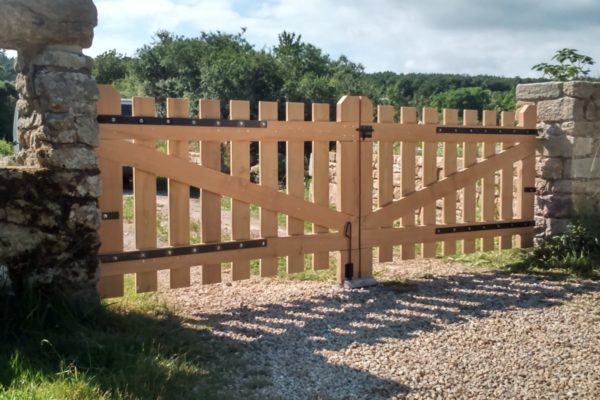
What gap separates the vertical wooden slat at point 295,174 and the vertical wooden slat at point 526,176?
8.78 ft

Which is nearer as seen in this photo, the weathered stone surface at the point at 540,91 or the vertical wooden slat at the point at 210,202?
the vertical wooden slat at the point at 210,202

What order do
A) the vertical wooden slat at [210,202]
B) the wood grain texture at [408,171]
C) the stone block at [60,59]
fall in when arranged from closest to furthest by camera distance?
the stone block at [60,59] → the vertical wooden slat at [210,202] → the wood grain texture at [408,171]

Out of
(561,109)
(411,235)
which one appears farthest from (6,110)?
(561,109)

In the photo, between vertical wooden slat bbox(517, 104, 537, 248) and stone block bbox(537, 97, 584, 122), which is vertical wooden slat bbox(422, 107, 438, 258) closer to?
vertical wooden slat bbox(517, 104, 537, 248)

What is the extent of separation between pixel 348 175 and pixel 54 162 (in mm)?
2481

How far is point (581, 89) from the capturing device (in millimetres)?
6660

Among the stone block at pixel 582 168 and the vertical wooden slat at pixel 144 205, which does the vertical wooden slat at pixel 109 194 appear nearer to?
the vertical wooden slat at pixel 144 205

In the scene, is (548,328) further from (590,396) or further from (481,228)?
(481,228)

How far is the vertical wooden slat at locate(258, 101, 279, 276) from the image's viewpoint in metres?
5.27

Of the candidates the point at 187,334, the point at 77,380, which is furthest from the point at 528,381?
the point at 77,380

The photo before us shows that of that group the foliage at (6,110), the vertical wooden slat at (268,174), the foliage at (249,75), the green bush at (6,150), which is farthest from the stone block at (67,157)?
the foliage at (6,110)

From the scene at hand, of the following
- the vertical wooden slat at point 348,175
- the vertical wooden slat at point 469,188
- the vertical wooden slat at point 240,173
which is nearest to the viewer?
the vertical wooden slat at point 240,173

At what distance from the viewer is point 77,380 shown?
3.08 meters

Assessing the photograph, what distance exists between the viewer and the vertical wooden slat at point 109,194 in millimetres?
4539
